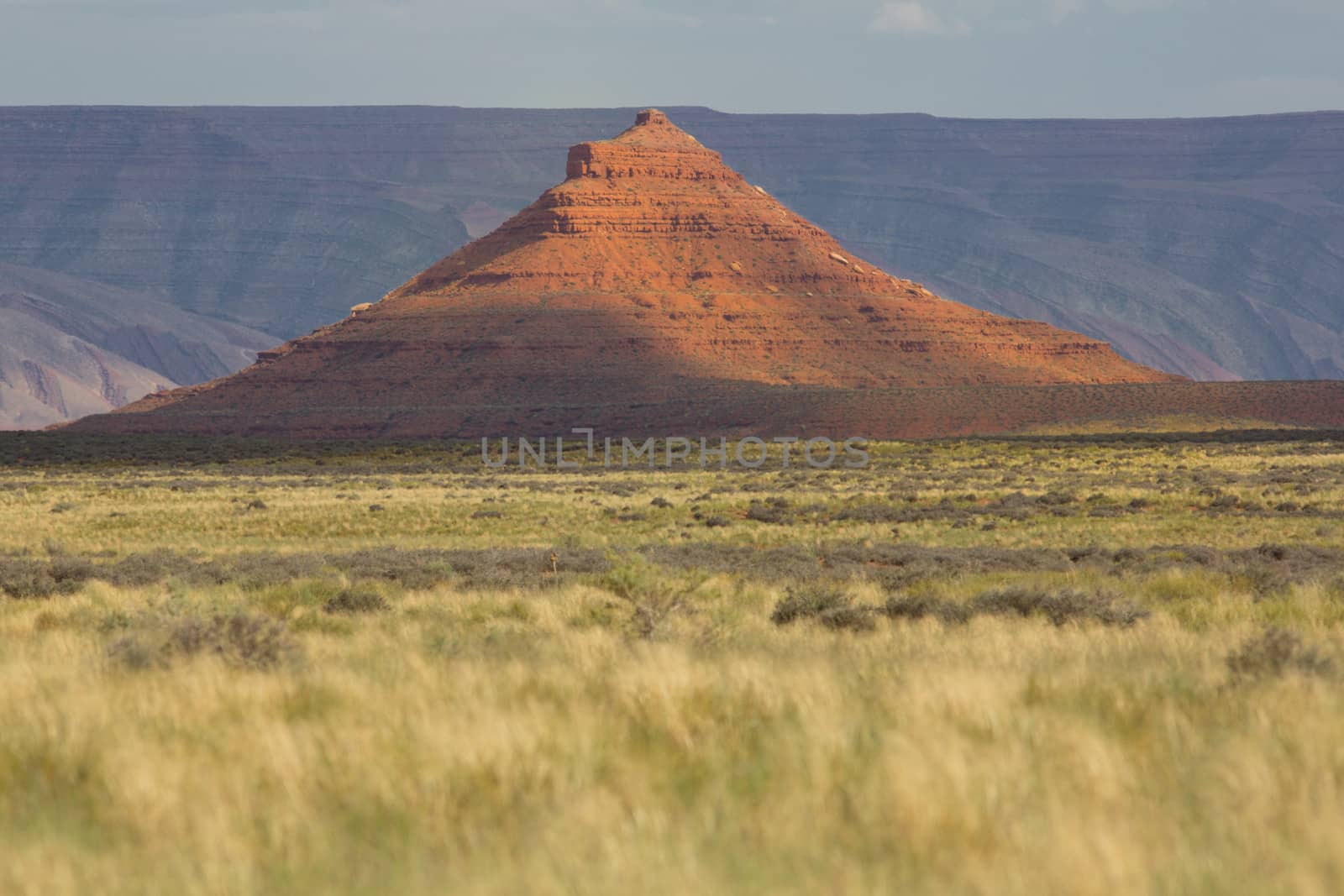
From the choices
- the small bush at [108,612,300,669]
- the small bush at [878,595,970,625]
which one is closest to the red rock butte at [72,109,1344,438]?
the small bush at [878,595,970,625]

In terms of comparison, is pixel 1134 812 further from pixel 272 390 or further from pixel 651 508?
pixel 272 390

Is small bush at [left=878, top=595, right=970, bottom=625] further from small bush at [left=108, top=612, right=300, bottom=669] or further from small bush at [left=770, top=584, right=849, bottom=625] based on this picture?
small bush at [left=108, top=612, right=300, bottom=669]

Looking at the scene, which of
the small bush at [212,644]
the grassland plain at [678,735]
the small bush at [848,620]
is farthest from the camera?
the small bush at [848,620]

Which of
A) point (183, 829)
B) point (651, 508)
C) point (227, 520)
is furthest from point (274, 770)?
point (651, 508)

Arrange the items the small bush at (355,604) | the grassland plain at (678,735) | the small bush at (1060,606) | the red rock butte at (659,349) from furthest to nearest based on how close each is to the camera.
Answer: the red rock butte at (659,349)
the small bush at (355,604)
the small bush at (1060,606)
the grassland plain at (678,735)

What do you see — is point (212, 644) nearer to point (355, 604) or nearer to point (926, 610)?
point (355, 604)

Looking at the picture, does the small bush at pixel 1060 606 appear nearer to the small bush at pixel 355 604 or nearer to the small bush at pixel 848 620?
the small bush at pixel 848 620

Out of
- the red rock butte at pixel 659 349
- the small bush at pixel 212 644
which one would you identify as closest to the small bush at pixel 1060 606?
the small bush at pixel 212 644
